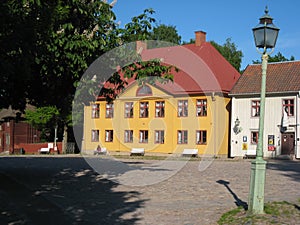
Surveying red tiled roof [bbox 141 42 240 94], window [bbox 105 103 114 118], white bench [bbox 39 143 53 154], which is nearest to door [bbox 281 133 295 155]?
red tiled roof [bbox 141 42 240 94]

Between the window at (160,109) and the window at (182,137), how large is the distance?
8.58ft

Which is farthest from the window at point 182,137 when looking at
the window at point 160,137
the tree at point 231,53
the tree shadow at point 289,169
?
the tree at point 231,53

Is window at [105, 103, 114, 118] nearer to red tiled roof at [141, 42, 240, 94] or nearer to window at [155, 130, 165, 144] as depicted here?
window at [155, 130, 165, 144]

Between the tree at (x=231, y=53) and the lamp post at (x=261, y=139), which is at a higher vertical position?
the tree at (x=231, y=53)

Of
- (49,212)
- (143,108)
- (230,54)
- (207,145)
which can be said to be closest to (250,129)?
(207,145)

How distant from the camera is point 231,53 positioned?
68.5 m

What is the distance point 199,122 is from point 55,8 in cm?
3397

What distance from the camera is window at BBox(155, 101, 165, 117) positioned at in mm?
47344

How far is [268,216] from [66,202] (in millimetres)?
5269

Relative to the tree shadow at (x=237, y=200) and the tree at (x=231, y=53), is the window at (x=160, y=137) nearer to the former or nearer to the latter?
the tree at (x=231, y=53)

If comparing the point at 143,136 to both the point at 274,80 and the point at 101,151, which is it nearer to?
the point at 101,151

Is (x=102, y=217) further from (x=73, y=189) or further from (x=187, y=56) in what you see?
(x=187, y=56)

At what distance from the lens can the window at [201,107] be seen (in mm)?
44844

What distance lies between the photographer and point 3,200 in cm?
1236
